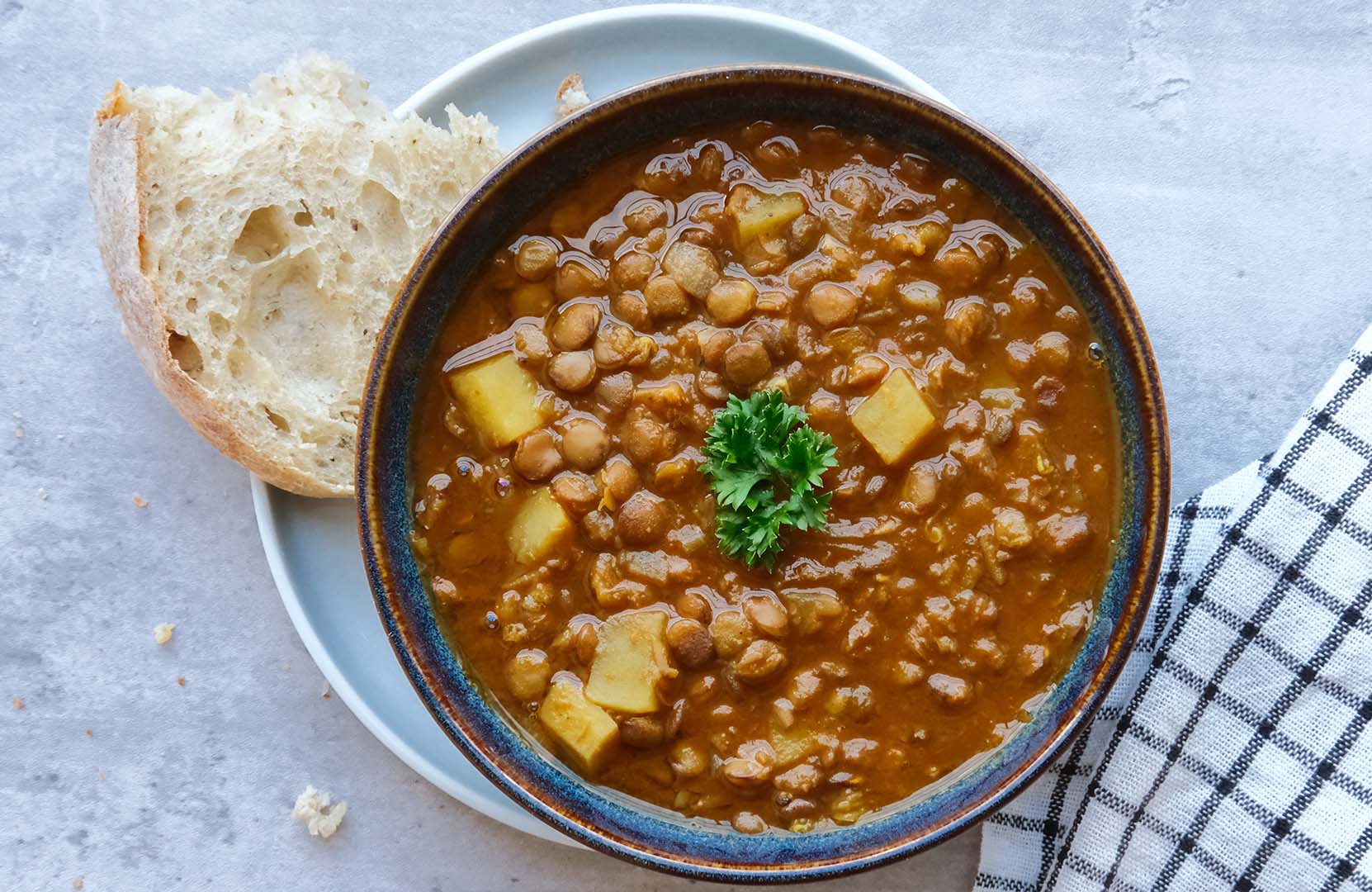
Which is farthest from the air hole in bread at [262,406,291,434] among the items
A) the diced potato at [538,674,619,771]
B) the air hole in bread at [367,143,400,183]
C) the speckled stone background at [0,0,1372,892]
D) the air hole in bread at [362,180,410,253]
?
the diced potato at [538,674,619,771]

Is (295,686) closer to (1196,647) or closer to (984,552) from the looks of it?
(984,552)

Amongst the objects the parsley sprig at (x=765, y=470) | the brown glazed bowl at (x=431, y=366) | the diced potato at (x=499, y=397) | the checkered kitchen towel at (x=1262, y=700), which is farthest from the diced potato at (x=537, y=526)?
the checkered kitchen towel at (x=1262, y=700)

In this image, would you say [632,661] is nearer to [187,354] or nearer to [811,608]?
[811,608]

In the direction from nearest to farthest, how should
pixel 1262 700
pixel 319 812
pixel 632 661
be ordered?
pixel 632 661, pixel 1262 700, pixel 319 812

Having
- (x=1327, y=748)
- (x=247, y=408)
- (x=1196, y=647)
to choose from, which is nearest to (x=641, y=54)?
(x=247, y=408)

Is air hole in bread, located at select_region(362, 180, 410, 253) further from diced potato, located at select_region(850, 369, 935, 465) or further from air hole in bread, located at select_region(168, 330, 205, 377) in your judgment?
diced potato, located at select_region(850, 369, 935, 465)

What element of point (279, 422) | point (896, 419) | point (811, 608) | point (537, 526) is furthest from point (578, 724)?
point (279, 422)
